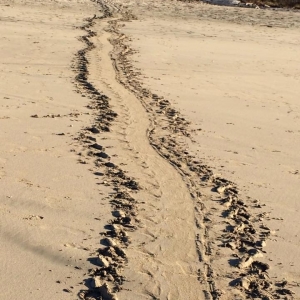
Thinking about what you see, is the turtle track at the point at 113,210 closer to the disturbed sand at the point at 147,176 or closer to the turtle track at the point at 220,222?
the disturbed sand at the point at 147,176

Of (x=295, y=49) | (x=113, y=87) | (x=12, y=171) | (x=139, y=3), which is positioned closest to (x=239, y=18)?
(x=139, y=3)

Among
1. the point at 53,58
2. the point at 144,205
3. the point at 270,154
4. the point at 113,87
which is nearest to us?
the point at 144,205

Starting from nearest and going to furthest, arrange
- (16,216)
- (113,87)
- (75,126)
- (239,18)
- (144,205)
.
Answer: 1. (16,216)
2. (144,205)
3. (75,126)
4. (113,87)
5. (239,18)

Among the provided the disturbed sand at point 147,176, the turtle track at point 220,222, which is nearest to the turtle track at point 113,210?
the disturbed sand at point 147,176

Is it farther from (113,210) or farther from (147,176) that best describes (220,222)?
(147,176)

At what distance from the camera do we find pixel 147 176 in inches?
219

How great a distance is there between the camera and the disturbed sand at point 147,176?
396cm

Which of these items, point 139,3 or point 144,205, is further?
point 139,3

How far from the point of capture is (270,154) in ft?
21.0

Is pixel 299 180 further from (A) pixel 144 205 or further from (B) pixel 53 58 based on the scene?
(B) pixel 53 58

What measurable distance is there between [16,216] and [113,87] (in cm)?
462

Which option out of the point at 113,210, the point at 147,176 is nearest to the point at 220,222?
the point at 113,210

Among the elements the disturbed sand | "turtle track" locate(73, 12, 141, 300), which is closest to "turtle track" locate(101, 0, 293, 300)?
the disturbed sand

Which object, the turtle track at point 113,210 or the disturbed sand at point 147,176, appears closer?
the turtle track at point 113,210
